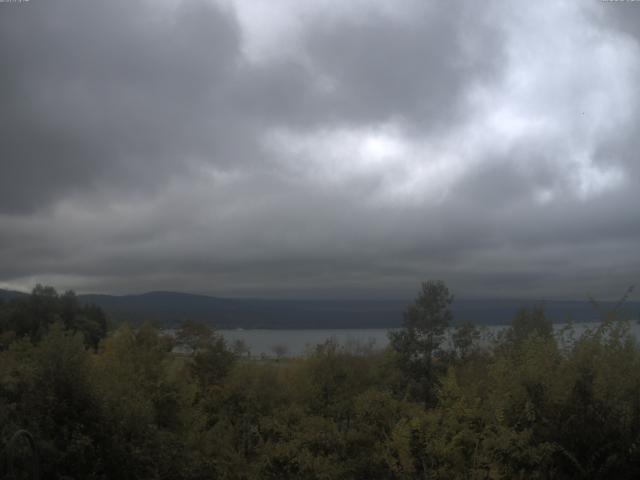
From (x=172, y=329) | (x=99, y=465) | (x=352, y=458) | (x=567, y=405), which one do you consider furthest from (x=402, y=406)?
(x=172, y=329)

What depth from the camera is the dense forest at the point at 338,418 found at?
11164mm

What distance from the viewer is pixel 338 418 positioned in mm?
18344

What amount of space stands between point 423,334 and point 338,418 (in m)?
16.0

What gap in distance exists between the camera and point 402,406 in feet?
54.7

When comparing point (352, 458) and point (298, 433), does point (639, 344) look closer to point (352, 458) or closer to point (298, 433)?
point (352, 458)

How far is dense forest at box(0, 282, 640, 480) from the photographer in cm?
1116

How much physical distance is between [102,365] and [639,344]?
11463 mm

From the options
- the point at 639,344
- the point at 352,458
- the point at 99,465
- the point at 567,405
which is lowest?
the point at 352,458

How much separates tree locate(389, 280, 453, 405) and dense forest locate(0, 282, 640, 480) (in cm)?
1107

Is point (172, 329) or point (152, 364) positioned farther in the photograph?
point (172, 329)

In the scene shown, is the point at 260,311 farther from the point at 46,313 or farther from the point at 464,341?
the point at 464,341

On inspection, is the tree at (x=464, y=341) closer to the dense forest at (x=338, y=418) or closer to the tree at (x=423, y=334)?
the tree at (x=423, y=334)

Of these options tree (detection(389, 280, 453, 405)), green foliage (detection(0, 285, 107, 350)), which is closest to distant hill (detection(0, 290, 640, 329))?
green foliage (detection(0, 285, 107, 350))

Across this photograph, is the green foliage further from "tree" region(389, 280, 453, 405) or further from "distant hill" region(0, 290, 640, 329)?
"tree" region(389, 280, 453, 405)
